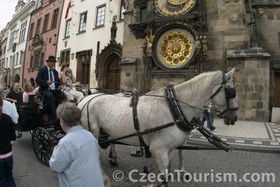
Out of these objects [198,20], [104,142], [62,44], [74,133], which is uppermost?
[62,44]

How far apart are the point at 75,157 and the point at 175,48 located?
36.9ft

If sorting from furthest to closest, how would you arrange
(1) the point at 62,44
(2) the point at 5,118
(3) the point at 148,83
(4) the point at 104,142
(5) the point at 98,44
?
(1) the point at 62,44 → (5) the point at 98,44 → (3) the point at 148,83 → (4) the point at 104,142 → (2) the point at 5,118

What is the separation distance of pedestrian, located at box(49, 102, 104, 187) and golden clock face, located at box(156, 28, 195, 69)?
1068 centimetres

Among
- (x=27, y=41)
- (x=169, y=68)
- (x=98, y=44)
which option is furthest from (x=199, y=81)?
(x=27, y=41)

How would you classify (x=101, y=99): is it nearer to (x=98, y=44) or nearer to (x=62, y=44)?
(x=98, y=44)

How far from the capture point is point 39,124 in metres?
5.38

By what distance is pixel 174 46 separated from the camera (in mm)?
12523

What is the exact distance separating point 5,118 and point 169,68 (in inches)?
409

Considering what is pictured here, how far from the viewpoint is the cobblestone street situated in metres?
3.88

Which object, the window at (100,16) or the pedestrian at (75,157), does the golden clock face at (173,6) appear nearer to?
the window at (100,16)

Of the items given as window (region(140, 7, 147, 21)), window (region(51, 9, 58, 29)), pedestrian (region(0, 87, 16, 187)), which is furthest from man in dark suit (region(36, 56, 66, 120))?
window (region(51, 9, 58, 29))

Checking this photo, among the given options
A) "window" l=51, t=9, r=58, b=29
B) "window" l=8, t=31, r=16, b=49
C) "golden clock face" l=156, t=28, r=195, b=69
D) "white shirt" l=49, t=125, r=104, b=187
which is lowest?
"white shirt" l=49, t=125, r=104, b=187

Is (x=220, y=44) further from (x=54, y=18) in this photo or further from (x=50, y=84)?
(x=54, y=18)

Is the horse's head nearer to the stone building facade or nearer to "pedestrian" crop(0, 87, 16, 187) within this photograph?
"pedestrian" crop(0, 87, 16, 187)
